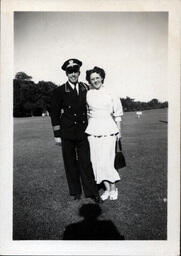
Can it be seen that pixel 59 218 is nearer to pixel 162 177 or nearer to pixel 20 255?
pixel 20 255

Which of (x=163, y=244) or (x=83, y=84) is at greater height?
(x=83, y=84)

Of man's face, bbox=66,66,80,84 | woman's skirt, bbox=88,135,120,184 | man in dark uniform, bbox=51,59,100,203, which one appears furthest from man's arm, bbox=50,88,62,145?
woman's skirt, bbox=88,135,120,184

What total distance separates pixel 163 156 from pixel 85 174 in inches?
26.6

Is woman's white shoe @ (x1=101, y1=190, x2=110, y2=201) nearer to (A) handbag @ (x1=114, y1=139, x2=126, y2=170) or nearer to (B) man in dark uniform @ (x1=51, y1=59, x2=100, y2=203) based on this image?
(B) man in dark uniform @ (x1=51, y1=59, x2=100, y2=203)

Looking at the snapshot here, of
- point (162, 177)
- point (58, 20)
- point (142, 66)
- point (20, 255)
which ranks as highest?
point (58, 20)

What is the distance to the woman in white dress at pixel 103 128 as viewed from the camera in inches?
119

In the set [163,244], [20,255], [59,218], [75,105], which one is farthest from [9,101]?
[163,244]

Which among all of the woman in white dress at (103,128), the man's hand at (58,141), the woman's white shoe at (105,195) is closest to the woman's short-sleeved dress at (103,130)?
the woman in white dress at (103,128)

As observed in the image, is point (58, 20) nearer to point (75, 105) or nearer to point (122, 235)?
point (75, 105)

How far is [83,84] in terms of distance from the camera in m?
3.05

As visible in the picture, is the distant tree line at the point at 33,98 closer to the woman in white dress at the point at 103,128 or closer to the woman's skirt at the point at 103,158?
the woman in white dress at the point at 103,128

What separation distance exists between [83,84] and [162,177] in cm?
103

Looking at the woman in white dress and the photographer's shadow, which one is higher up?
the woman in white dress

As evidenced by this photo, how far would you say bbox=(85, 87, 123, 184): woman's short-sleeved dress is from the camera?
3.01m
